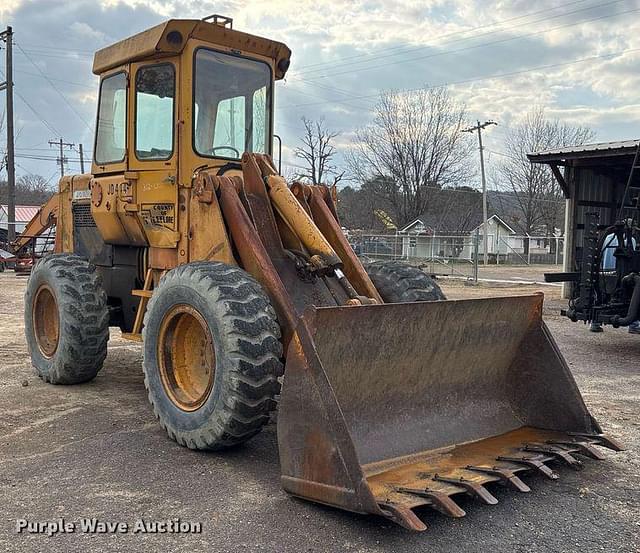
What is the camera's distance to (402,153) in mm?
46969

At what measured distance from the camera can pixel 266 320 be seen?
4.13 metres

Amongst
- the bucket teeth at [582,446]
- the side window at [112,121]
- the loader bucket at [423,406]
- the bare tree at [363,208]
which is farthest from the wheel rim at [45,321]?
the bare tree at [363,208]

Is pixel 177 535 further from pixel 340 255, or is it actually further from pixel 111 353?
pixel 111 353

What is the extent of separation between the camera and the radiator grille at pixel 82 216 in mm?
6691

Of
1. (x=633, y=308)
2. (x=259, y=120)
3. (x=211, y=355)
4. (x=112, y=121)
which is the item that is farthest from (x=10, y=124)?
(x=211, y=355)

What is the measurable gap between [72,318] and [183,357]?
1659 mm

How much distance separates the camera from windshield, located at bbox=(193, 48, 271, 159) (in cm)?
551

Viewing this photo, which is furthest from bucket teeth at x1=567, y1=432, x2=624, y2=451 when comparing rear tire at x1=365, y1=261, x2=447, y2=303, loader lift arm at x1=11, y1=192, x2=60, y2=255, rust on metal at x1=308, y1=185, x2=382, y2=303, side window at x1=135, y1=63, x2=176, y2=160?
loader lift arm at x1=11, y1=192, x2=60, y2=255

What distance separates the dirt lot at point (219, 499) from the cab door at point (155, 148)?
1.53 m

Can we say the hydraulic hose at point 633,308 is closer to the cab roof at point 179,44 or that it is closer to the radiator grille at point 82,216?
the cab roof at point 179,44

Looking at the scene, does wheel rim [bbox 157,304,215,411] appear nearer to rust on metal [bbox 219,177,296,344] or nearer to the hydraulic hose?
rust on metal [bbox 219,177,296,344]

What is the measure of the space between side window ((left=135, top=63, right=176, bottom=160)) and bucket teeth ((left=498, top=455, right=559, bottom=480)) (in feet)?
11.3

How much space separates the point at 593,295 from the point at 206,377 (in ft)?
20.6

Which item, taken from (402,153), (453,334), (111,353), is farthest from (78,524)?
(402,153)
